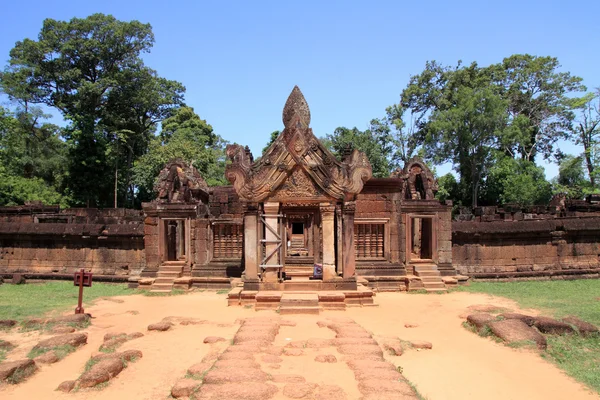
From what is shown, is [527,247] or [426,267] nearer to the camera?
[426,267]

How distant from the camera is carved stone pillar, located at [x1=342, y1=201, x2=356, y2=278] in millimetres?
10203

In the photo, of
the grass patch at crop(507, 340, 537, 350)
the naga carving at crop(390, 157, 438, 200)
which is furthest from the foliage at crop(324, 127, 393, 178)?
the grass patch at crop(507, 340, 537, 350)

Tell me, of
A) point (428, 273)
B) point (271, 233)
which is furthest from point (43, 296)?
point (428, 273)

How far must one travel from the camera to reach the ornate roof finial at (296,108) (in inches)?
438

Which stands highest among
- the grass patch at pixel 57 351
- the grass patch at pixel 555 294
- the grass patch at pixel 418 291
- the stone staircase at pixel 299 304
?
the stone staircase at pixel 299 304

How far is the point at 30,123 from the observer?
39.7 meters

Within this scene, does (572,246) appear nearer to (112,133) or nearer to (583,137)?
(583,137)

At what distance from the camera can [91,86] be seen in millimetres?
37031

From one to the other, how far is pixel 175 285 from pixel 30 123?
34.4 m

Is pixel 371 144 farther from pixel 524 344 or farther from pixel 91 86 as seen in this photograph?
pixel 524 344

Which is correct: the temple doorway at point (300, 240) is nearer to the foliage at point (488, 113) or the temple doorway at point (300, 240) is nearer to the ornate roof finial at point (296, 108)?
the ornate roof finial at point (296, 108)

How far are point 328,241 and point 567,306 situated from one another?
222 inches

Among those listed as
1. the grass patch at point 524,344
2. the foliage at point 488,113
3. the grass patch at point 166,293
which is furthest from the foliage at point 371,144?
the grass patch at point 524,344

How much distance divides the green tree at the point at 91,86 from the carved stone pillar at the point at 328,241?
102 ft
